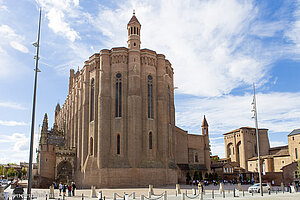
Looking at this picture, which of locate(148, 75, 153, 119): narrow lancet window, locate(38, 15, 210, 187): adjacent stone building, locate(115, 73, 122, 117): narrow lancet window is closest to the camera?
locate(38, 15, 210, 187): adjacent stone building

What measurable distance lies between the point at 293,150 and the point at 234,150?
28.3 metres

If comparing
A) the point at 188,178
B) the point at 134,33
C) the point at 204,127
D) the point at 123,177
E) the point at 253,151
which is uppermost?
the point at 134,33

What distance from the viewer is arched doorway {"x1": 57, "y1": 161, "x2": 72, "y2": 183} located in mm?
54009

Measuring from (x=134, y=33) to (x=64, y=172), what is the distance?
1111 inches

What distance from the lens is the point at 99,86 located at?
167ft

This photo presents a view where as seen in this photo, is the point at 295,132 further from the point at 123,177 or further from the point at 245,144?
the point at 123,177

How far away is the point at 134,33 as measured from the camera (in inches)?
2109

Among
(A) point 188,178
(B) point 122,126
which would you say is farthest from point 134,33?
(A) point 188,178

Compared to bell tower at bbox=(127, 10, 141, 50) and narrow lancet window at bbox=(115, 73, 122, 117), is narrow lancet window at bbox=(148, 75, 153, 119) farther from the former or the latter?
bell tower at bbox=(127, 10, 141, 50)

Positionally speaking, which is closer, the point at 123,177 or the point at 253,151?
the point at 123,177

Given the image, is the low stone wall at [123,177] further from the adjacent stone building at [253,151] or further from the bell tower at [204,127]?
the adjacent stone building at [253,151]

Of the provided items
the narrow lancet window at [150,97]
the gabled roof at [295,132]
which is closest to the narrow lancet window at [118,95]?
the narrow lancet window at [150,97]

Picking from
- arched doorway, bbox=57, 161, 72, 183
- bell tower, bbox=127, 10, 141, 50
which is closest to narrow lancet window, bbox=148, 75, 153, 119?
bell tower, bbox=127, 10, 141, 50

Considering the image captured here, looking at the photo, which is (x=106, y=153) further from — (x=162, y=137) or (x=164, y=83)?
(x=164, y=83)
